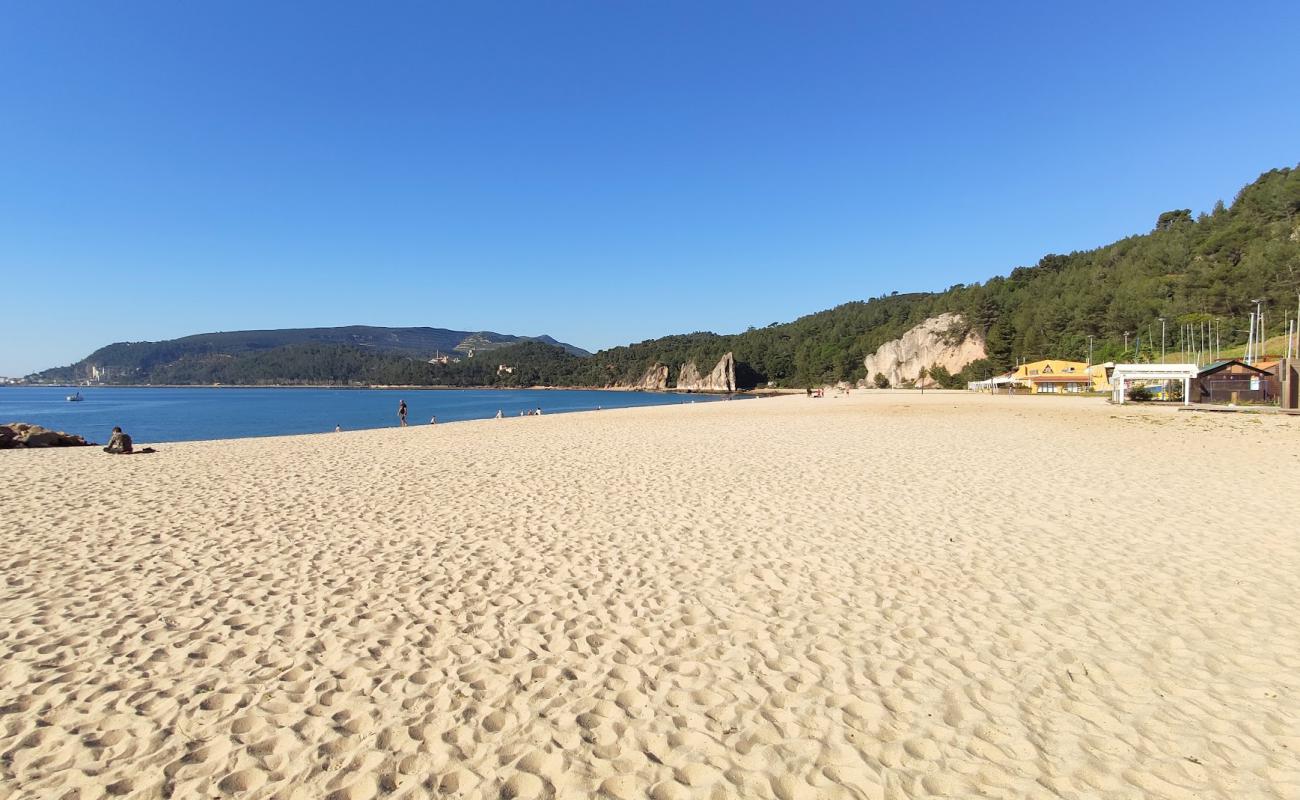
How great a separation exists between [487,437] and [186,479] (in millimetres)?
9940

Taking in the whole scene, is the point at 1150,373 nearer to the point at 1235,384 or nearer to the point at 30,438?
the point at 1235,384

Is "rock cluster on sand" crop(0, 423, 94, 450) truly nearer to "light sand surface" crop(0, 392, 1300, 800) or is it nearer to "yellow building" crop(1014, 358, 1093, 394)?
"light sand surface" crop(0, 392, 1300, 800)

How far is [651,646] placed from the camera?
4.03 meters

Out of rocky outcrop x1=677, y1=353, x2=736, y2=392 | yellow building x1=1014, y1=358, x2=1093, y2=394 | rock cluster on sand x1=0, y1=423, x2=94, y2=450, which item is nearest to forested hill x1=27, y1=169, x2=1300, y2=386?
rocky outcrop x1=677, y1=353, x2=736, y2=392

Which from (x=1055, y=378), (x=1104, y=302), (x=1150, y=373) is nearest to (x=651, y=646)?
(x=1150, y=373)

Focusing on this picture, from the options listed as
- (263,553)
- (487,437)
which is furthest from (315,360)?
(263,553)

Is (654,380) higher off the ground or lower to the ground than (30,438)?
higher

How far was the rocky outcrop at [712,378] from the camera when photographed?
14800cm

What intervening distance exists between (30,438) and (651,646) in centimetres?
2203

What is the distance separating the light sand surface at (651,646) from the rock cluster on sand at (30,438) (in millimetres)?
11707

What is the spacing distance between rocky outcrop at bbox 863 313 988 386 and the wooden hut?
62.8 meters

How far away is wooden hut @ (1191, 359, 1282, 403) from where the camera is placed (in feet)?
106

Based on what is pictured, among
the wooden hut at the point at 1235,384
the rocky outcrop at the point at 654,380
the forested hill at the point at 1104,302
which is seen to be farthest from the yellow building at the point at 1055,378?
the rocky outcrop at the point at 654,380

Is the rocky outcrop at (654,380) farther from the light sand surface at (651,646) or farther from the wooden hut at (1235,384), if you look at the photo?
the light sand surface at (651,646)
